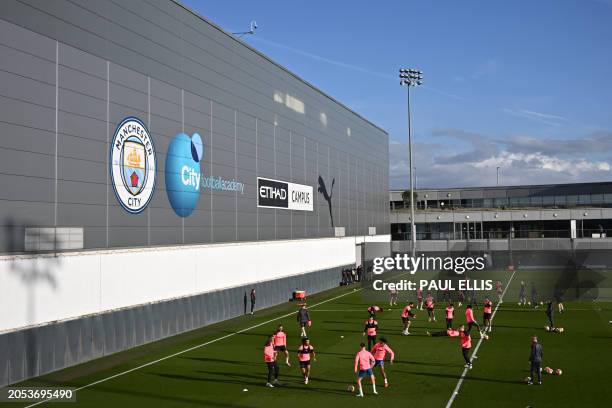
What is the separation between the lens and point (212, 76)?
39.8m

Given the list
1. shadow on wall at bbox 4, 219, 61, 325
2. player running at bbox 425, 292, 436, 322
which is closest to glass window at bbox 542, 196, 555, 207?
player running at bbox 425, 292, 436, 322

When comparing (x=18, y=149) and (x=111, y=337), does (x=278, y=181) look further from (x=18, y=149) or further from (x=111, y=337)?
(x=18, y=149)

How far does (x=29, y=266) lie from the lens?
23.9 meters

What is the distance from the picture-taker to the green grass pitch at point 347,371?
19.2 metres

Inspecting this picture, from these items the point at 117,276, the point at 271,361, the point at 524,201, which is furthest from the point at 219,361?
the point at 524,201

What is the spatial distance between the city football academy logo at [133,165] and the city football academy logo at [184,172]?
1707mm

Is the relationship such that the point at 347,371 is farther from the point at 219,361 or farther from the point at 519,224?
the point at 519,224

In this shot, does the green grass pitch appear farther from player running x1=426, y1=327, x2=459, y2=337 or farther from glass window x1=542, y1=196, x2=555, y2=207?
glass window x1=542, y1=196, x2=555, y2=207

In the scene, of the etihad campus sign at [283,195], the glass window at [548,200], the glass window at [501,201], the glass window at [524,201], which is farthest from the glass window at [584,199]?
the etihad campus sign at [283,195]

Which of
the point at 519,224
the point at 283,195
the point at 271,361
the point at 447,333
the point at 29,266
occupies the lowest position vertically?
the point at 447,333

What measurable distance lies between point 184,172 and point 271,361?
17.8 m

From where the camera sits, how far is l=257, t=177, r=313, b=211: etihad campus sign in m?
47.5

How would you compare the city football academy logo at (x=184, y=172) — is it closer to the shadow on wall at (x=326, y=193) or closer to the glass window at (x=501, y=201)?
the shadow on wall at (x=326, y=193)

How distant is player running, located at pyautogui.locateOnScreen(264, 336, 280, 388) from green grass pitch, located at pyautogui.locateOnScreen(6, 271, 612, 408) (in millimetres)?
415
